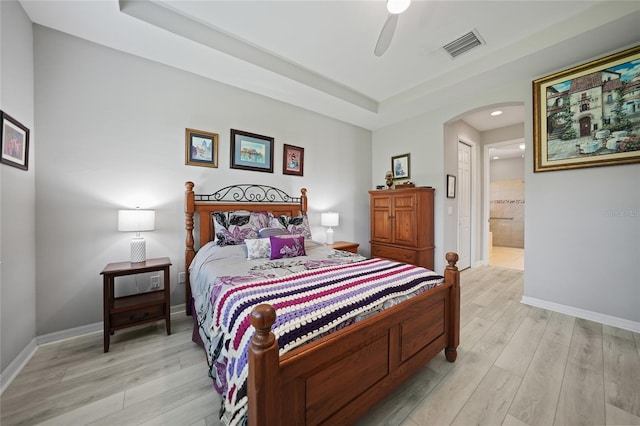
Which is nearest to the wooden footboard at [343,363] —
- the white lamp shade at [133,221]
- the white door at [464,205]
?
the white lamp shade at [133,221]

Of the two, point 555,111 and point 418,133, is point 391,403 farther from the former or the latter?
point 418,133

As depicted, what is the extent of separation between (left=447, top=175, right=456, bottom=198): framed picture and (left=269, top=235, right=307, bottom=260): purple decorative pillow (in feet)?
9.12

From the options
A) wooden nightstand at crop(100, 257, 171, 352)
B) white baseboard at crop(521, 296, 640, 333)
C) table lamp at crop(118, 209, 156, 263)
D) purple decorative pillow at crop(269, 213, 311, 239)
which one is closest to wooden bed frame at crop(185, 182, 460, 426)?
purple decorative pillow at crop(269, 213, 311, 239)

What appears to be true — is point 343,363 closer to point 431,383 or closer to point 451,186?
point 431,383

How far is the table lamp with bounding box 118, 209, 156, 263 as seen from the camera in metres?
2.15

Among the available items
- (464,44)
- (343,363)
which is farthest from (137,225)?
(464,44)

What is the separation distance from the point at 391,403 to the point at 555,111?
11.6 feet

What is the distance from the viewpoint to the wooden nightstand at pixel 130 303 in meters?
1.95

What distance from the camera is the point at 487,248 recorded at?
480cm

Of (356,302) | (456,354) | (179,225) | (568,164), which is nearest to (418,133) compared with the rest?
(568,164)

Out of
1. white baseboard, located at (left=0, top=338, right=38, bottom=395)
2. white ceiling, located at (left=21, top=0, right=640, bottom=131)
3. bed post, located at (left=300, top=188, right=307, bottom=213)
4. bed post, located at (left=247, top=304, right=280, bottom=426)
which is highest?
white ceiling, located at (left=21, top=0, right=640, bottom=131)

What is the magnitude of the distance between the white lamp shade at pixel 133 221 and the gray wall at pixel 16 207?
24.0 inches

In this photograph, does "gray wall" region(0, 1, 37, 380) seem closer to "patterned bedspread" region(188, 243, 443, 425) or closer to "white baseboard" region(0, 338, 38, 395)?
"white baseboard" region(0, 338, 38, 395)

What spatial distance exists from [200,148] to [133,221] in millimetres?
1124
